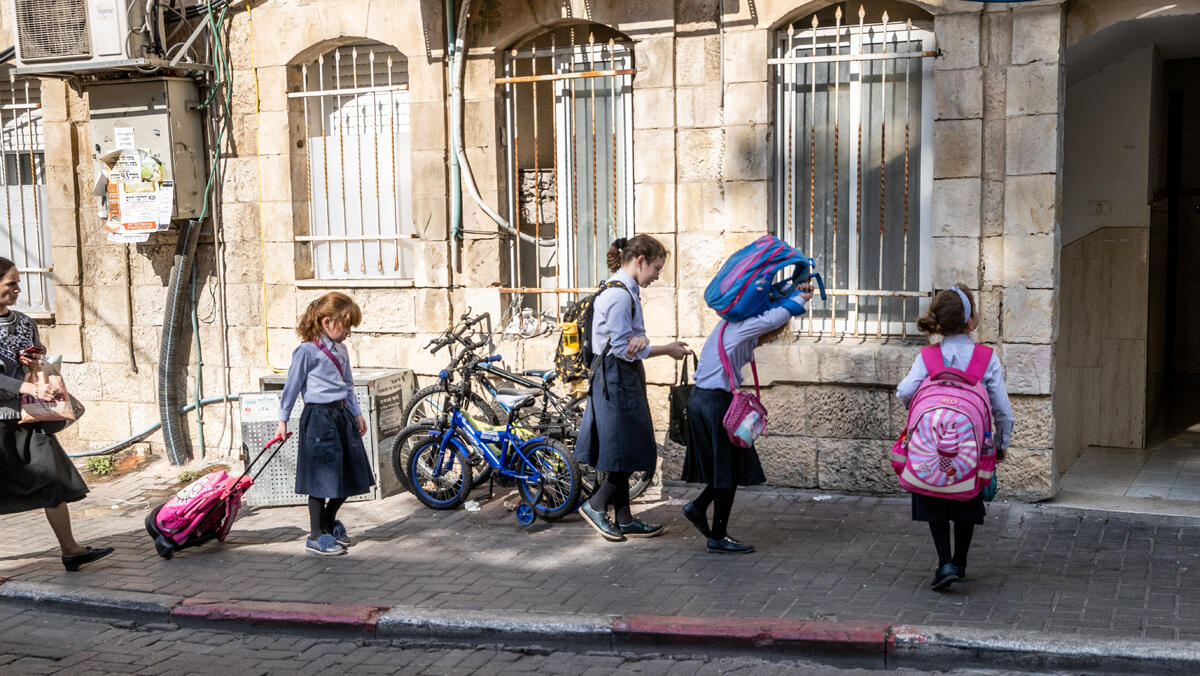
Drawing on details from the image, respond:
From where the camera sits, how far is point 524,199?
30.8 feet

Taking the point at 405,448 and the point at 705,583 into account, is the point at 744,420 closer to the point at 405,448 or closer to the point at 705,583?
the point at 705,583

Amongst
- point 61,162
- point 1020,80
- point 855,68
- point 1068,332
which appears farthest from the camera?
point 61,162

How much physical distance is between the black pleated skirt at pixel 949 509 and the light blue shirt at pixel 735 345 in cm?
123

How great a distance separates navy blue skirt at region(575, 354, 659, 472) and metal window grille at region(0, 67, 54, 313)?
6.09 metres

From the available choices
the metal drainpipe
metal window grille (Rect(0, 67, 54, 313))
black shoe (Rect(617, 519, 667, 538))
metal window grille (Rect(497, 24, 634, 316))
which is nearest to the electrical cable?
the metal drainpipe

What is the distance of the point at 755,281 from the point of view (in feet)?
22.1

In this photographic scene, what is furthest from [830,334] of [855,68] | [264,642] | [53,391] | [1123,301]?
[53,391]

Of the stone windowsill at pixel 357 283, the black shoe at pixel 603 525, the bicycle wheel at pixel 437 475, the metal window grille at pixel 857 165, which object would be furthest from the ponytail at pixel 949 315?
the stone windowsill at pixel 357 283

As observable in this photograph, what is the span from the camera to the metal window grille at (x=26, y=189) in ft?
35.9

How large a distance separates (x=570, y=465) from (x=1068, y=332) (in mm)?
3790

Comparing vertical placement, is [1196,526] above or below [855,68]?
below

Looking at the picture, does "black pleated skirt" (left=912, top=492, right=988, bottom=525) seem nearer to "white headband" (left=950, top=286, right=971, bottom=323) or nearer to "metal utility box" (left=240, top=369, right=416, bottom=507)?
"white headband" (left=950, top=286, right=971, bottom=323)

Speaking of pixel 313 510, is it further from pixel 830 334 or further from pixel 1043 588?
pixel 1043 588

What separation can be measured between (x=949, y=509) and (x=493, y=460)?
300cm
